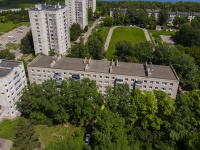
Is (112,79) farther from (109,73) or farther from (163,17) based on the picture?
(163,17)

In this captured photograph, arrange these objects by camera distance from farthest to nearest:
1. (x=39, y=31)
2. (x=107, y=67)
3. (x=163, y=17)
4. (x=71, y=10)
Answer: (x=163, y=17), (x=71, y=10), (x=39, y=31), (x=107, y=67)

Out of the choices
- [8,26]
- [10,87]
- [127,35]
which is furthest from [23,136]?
[8,26]

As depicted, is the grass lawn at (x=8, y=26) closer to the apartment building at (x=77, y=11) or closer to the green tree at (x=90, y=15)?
the apartment building at (x=77, y=11)

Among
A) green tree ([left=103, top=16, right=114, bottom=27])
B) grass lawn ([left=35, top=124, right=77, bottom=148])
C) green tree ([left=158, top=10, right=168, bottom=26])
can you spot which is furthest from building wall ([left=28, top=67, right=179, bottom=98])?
green tree ([left=158, top=10, right=168, bottom=26])

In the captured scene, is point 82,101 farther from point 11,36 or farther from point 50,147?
point 11,36

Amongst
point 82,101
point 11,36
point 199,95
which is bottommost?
point 11,36

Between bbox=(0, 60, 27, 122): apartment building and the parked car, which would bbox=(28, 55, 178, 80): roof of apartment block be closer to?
bbox=(0, 60, 27, 122): apartment building

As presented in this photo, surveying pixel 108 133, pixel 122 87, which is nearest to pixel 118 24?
pixel 122 87
